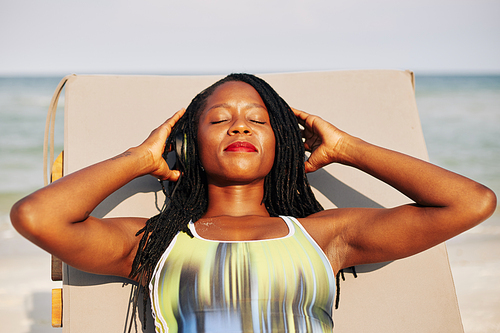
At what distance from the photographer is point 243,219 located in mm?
1829

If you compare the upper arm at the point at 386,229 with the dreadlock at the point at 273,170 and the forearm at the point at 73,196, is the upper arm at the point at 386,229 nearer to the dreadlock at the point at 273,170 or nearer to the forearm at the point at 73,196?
the dreadlock at the point at 273,170

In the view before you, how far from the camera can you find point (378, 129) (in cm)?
239

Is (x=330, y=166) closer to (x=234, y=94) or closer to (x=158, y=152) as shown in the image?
(x=234, y=94)

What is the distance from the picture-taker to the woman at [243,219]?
147cm

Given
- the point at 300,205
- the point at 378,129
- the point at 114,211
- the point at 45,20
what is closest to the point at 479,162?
the point at 378,129

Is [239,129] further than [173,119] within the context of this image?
No

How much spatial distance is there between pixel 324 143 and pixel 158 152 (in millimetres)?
806

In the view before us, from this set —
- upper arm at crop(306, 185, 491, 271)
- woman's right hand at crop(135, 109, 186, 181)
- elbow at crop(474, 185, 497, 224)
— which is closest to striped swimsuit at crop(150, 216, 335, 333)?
upper arm at crop(306, 185, 491, 271)

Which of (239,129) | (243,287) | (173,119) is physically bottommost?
(243,287)

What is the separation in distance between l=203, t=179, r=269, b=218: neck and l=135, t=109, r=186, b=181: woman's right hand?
226mm

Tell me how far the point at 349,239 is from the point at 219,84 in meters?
1.01

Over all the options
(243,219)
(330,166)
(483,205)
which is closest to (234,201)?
(243,219)

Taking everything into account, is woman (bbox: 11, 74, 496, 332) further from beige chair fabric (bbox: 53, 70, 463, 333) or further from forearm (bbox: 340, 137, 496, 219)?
beige chair fabric (bbox: 53, 70, 463, 333)

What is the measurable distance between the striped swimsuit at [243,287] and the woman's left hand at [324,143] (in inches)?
20.4
